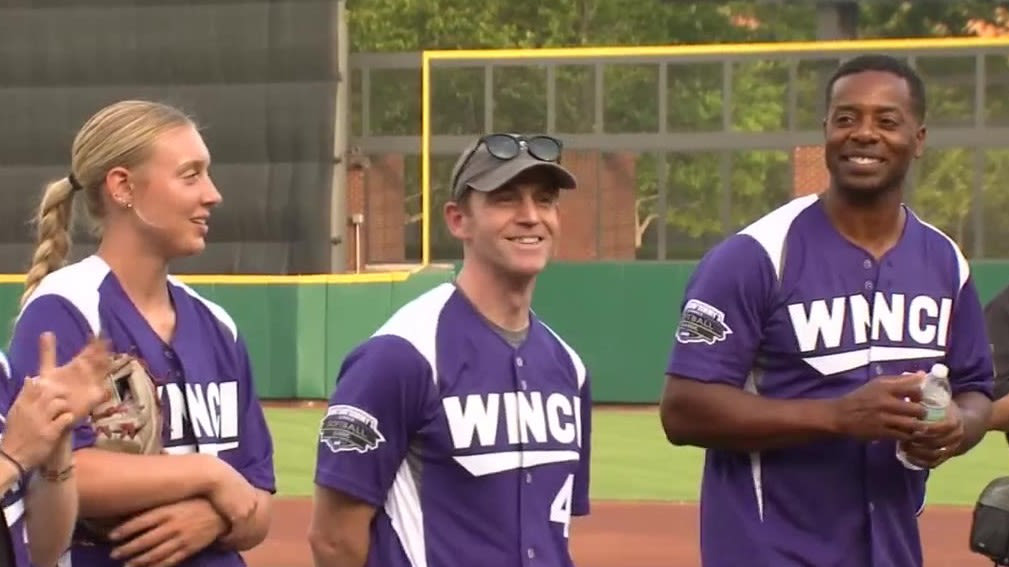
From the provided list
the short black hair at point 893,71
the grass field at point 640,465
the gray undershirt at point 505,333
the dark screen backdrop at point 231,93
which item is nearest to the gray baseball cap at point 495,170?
the gray undershirt at point 505,333

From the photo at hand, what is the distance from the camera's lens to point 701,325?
4.20 meters

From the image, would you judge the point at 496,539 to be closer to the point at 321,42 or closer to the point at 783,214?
the point at 783,214

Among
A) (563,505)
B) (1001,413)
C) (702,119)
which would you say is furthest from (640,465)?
(563,505)

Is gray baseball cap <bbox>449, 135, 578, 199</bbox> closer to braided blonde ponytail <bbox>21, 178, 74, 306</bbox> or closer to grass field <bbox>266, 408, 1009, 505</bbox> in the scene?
braided blonde ponytail <bbox>21, 178, 74, 306</bbox>

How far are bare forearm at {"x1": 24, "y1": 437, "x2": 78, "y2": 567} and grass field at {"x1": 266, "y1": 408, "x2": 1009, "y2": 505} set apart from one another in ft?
33.2

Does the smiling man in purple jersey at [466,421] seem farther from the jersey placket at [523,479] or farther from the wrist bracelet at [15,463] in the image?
the wrist bracelet at [15,463]

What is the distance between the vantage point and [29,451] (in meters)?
3.04

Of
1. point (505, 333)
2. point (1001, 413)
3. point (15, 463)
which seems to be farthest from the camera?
point (1001, 413)

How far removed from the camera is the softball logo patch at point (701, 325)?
4.16 m

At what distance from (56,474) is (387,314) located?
58.1 feet

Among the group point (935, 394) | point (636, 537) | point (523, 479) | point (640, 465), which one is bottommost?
point (640, 465)

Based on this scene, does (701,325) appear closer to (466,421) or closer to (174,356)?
(466,421)

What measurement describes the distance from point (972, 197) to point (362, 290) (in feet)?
22.0

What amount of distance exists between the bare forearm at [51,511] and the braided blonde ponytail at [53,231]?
2.15ft
